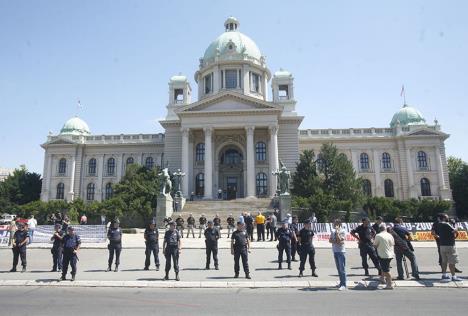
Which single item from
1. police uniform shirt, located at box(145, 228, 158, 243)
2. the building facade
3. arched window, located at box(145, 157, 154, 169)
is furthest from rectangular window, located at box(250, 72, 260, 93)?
police uniform shirt, located at box(145, 228, 158, 243)

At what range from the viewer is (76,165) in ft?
207

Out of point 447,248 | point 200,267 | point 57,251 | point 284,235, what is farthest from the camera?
point 200,267

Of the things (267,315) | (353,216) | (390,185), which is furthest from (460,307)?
(390,185)

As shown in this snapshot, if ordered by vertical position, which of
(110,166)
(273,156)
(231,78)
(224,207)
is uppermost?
(231,78)

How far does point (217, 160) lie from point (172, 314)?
45.9 m

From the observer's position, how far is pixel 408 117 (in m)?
62.4

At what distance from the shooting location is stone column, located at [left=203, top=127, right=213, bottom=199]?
155 feet

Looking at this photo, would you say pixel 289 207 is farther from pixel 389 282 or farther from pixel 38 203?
pixel 38 203

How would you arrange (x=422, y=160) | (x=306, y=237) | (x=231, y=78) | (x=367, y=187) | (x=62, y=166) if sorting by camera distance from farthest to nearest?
(x=62, y=166), (x=367, y=187), (x=231, y=78), (x=422, y=160), (x=306, y=237)

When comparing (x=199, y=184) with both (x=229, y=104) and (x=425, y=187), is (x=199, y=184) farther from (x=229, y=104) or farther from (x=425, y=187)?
(x=425, y=187)

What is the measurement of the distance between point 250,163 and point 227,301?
38.8 meters

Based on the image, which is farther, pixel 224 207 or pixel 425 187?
pixel 425 187

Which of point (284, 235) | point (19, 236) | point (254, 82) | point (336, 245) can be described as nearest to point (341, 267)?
point (336, 245)

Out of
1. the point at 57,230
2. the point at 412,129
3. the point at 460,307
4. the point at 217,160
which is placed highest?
the point at 412,129
